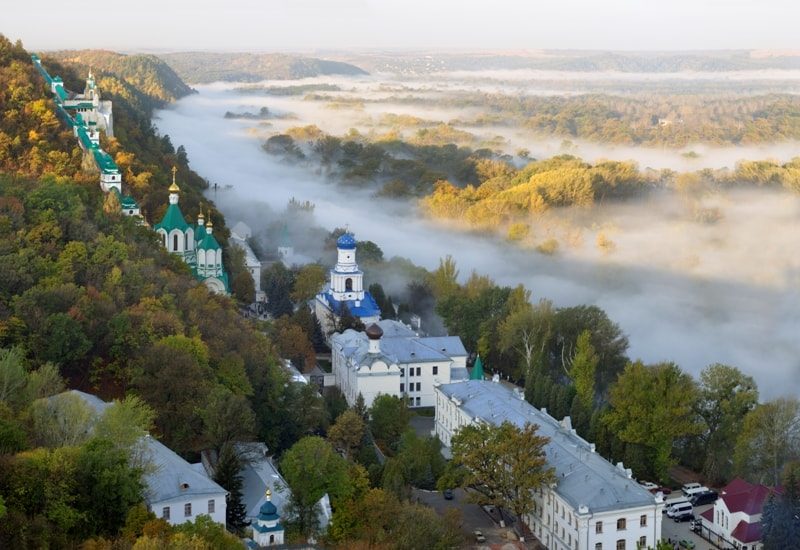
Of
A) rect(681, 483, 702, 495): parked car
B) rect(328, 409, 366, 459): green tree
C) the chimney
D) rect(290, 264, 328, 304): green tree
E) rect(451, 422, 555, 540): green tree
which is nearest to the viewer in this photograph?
rect(451, 422, 555, 540): green tree

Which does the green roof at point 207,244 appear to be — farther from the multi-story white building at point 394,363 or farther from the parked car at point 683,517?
the parked car at point 683,517

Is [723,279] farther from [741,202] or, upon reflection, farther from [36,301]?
[36,301]

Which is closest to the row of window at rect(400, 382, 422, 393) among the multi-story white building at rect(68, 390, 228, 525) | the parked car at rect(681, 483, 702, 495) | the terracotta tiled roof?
the parked car at rect(681, 483, 702, 495)

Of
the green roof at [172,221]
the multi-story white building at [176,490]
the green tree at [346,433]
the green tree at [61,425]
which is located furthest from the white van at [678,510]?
the green roof at [172,221]

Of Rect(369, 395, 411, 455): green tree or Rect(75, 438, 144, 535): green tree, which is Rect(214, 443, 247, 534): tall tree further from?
Rect(369, 395, 411, 455): green tree

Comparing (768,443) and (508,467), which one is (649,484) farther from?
(508,467)

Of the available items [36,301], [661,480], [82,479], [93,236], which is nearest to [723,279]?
[661,480]
